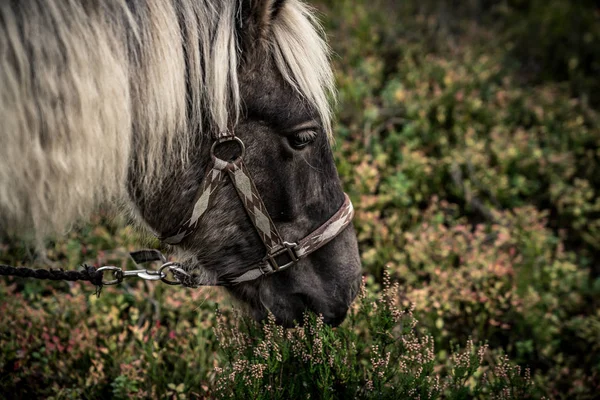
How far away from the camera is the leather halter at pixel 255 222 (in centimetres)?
187

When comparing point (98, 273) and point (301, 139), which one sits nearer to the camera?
point (301, 139)

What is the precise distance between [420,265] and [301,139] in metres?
2.21

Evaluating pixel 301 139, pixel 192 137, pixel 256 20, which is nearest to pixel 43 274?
pixel 192 137

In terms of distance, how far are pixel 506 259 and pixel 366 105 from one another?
7.18 ft

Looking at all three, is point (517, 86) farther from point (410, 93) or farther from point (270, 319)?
point (270, 319)

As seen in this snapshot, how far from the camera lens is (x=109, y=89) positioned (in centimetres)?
153

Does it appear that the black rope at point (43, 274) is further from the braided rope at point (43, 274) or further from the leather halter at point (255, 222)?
the leather halter at point (255, 222)

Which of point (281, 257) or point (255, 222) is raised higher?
point (255, 222)

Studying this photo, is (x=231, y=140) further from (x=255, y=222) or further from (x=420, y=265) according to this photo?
(x=420, y=265)

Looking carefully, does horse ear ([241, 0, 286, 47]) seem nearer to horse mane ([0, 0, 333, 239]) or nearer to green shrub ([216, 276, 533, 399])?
horse mane ([0, 0, 333, 239])

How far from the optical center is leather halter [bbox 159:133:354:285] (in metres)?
1.87

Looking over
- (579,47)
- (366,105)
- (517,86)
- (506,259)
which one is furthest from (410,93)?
(579,47)

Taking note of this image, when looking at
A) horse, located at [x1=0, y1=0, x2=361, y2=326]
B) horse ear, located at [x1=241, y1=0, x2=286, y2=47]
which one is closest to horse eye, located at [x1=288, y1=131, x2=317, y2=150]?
horse, located at [x1=0, y1=0, x2=361, y2=326]

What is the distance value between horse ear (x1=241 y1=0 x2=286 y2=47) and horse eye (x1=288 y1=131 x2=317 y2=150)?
0.39 meters
